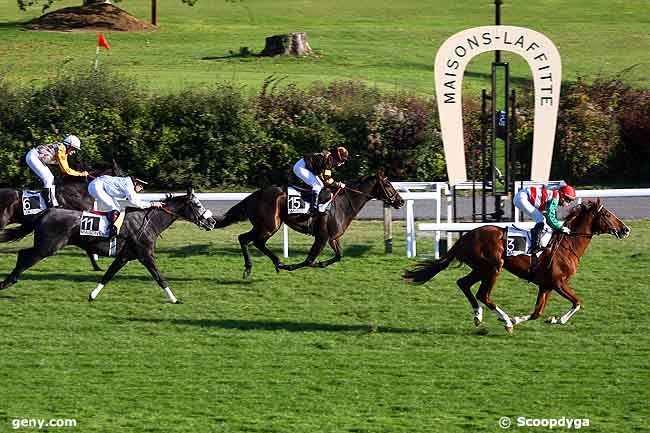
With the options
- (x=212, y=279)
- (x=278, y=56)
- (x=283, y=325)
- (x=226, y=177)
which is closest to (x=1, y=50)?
(x=278, y=56)

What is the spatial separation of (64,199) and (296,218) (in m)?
2.77

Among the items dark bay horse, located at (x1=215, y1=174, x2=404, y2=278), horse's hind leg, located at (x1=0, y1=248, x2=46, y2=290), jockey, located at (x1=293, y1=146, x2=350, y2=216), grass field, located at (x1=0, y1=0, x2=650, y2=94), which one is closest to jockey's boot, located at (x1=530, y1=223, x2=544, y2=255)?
dark bay horse, located at (x1=215, y1=174, x2=404, y2=278)

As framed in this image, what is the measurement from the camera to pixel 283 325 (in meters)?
11.8

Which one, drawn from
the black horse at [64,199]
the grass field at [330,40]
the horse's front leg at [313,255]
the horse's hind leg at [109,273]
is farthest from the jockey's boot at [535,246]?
the grass field at [330,40]

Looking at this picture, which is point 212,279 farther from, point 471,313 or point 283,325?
point 471,313

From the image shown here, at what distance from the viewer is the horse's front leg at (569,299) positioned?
11469 mm

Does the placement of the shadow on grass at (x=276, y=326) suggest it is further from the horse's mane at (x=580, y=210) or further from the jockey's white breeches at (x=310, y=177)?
the jockey's white breeches at (x=310, y=177)

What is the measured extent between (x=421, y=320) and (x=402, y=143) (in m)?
9.16

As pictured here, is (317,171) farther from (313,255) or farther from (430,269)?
(430,269)

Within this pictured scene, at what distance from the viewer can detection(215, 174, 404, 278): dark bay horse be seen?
13.9m

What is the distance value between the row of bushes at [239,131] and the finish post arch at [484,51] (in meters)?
5.29

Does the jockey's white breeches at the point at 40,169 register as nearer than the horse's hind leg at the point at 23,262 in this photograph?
No

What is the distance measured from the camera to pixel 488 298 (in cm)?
1149

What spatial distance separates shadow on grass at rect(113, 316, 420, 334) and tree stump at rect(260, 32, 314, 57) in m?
20.4
